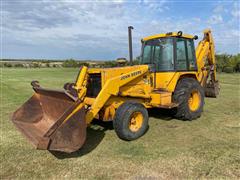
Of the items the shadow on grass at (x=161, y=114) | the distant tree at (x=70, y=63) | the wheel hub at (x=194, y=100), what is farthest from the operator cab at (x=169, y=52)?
the distant tree at (x=70, y=63)

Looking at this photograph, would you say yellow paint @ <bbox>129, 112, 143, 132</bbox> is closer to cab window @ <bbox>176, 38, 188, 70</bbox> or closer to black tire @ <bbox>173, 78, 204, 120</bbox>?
black tire @ <bbox>173, 78, 204, 120</bbox>

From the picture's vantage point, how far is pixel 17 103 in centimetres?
962

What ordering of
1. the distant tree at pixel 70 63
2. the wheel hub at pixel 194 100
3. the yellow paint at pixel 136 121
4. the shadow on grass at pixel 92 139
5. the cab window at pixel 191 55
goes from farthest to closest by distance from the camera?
the distant tree at pixel 70 63, the cab window at pixel 191 55, the wheel hub at pixel 194 100, the yellow paint at pixel 136 121, the shadow on grass at pixel 92 139

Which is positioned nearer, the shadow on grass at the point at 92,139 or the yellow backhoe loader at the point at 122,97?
the yellow backhoe loader at the point at 122,97

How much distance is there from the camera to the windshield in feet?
20.8

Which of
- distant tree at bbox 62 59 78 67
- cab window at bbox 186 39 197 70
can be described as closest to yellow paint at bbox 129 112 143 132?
cab window at bbox 186 39 197 70

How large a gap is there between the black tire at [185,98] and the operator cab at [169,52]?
0.43 meters

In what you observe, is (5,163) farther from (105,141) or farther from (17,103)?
(17,103)

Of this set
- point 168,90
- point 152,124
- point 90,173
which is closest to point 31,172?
point 90,173

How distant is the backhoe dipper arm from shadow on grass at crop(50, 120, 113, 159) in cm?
55

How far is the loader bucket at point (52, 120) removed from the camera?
12.5 ft

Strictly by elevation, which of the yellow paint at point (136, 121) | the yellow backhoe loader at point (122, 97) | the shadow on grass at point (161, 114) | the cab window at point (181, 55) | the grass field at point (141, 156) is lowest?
the grass field at point (141, 156)

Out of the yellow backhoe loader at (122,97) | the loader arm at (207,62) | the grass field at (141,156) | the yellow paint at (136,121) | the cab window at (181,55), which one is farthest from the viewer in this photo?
the loader arm at (207,62)

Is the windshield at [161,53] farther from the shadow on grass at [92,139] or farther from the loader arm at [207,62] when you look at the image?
the shadow on grass at [92,139]
